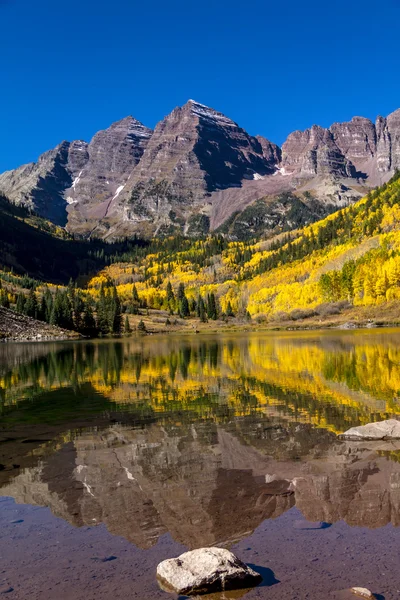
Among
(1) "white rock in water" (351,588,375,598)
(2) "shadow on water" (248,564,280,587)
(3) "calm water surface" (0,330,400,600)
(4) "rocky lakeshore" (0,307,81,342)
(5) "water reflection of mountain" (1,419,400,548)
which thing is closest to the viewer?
(1) "white rock in water" (351,588,375,598)

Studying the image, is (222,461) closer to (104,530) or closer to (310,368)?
(104,530)

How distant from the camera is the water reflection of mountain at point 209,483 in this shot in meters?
13.4

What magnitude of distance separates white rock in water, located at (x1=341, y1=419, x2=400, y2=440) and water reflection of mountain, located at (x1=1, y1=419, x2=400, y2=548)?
0.97 m

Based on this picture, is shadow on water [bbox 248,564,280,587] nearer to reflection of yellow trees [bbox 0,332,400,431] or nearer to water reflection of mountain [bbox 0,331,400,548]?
water reflection of mountain [bbox 0,331,400,548]

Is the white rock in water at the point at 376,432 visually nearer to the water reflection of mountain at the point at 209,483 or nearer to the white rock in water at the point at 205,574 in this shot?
the water reflection of mountain at the point at 209,483

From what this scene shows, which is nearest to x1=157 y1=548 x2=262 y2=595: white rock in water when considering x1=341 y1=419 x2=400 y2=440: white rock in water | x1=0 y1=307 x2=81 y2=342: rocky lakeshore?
x1=341 y1=419 x2=400 y2=440: white rock in water

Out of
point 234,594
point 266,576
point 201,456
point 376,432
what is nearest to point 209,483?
point 201,456

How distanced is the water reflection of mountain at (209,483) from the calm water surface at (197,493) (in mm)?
61

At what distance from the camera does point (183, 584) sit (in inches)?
388

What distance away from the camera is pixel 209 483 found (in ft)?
53.7

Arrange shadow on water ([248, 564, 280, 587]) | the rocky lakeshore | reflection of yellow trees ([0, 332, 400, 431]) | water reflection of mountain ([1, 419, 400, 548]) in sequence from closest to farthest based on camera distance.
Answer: shadow on water ([248, 564, 280, 587]) < water reflection of mountain ([1, 419, 400, 548]) < reflection of yellow trees ([0, 332, 400, 431]) < the rocky lakeshore

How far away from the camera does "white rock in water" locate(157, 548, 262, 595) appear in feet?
32.4

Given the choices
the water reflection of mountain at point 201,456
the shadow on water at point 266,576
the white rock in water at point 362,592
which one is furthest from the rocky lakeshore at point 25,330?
the white rock in water at point 362,592

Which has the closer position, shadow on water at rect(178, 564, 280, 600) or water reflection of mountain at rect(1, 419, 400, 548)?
shadow on water at rect(178, 564, 280, 600)
